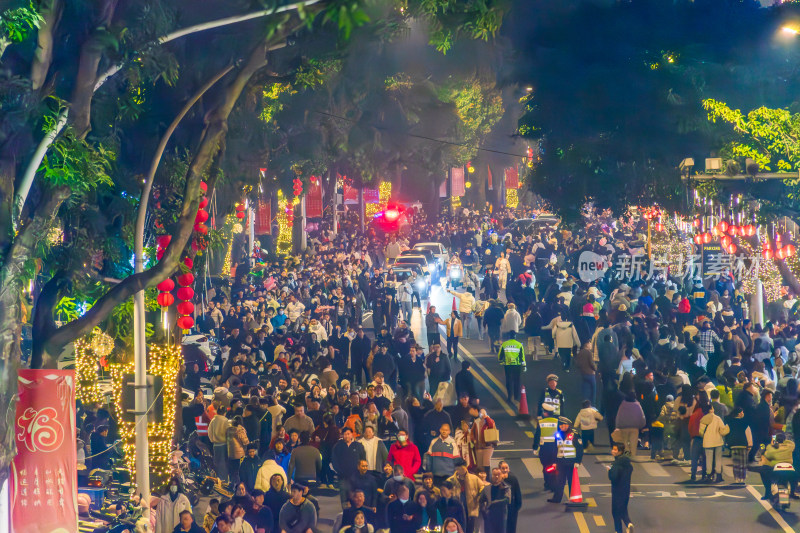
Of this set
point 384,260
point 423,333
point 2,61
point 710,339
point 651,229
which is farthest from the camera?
point 384,260

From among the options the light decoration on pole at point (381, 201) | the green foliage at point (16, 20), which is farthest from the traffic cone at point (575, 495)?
the light decoration on pole at point (381, 201)

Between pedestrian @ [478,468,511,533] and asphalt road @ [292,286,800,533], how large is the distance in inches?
51.5

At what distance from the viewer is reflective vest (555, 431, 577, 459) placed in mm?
16406

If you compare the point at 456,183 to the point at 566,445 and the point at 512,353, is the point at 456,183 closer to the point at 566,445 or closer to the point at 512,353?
the point at 512,353

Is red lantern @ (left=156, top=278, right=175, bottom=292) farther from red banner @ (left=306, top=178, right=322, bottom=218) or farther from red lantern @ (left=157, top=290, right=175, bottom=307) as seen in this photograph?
red banner @ (left=306, top=178, right=322, bottom=218)

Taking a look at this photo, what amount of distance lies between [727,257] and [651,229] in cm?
1238

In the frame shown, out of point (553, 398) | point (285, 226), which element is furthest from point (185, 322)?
point (285, 226)

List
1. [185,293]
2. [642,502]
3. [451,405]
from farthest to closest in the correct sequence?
[451,405] → [185,293] → [642,502]

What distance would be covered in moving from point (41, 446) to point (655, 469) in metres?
10.0

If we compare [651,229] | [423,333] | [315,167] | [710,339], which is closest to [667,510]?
[710,339]

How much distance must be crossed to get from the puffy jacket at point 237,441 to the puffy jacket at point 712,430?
6897mm

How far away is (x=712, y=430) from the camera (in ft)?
58.0

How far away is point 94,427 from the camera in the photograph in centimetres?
1994

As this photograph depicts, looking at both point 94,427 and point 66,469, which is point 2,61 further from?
point 94,427
